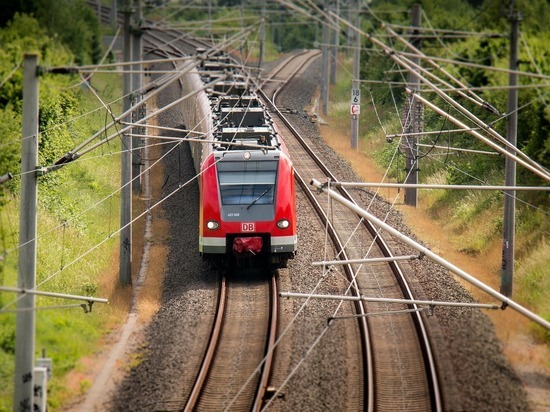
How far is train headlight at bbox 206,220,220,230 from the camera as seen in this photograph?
21.6m

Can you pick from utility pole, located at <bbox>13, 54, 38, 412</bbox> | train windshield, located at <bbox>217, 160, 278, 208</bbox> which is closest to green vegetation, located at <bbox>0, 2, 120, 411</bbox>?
utility pole, located at <bbox>13, 54, 38, 412</bbox>

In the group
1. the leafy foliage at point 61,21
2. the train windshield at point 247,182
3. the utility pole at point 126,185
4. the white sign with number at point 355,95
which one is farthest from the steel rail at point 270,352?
the leafy foliage at point 61,21

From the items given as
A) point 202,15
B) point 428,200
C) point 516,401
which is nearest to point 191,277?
point 516,401

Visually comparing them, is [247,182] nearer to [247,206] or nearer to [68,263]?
[247,206]

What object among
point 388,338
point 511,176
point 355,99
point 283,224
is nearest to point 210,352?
point 388,338

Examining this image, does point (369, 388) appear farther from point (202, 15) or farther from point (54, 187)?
point (202, 15)

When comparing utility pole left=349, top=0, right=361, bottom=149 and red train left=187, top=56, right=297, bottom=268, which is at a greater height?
utility pole left=349, top=0, right=361, bottom=149

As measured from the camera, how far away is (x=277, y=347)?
18.3 m

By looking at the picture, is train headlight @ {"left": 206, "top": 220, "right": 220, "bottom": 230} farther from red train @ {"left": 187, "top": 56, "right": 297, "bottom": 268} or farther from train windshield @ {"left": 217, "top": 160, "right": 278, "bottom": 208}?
train windshield @ {"left": 217, "top": 160, "right": 278, "bottom": 208}


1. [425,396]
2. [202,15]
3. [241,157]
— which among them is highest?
[202,15]

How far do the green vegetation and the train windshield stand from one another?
2842 millimetres

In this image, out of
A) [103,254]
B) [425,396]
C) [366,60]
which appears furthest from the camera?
[366,60]

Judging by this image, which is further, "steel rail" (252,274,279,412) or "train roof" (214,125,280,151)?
"train roof" (214,125,280,151)

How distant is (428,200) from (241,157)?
1151 centimetres
